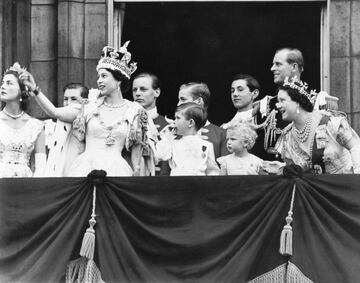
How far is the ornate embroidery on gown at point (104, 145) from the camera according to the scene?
1917cm

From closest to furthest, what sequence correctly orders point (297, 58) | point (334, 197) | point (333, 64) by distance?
point (334, 197), point (297, 58), point (333, 64)

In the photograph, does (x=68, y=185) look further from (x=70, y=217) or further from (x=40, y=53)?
(x=40, y=53)

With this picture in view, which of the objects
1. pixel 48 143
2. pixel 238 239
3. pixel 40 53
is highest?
pixel 40 53

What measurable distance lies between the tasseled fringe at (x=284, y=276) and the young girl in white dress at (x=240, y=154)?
4.66ft

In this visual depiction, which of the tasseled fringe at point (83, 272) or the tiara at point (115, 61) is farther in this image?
the tiara at point (115, 61)

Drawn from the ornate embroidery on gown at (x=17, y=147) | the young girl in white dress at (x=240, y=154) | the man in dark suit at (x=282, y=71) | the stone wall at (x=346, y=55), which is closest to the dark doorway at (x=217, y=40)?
the stone wall at (x=346, y=55)

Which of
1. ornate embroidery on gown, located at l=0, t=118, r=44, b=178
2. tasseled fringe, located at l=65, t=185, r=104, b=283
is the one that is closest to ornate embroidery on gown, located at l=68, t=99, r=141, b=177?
ornate embroidery on gown, located at l=0, t=118, r=44, b=178

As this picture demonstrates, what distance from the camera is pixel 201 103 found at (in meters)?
20.0

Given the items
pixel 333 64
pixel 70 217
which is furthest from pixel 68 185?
pixel 333 64

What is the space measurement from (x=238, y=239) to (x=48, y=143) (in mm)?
2887

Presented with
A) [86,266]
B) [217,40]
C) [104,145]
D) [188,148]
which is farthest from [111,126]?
[217,40]

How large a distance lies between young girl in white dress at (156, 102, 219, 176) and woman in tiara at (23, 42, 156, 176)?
0.69 feet

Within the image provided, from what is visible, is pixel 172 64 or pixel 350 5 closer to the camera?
pixel 350 5

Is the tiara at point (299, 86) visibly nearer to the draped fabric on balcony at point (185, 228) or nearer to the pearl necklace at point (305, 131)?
the pearl necklace at point (305, 131)
